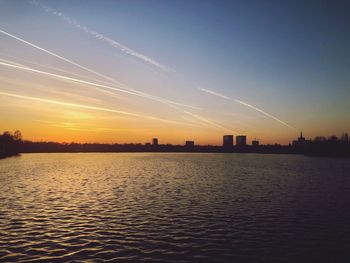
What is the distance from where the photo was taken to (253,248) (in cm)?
2425

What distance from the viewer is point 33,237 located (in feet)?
84.5

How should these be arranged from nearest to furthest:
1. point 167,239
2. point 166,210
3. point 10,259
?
point 10,259, point 167,239, point 166,210

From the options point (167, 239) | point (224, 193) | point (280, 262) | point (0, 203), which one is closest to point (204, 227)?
point (167, 239)

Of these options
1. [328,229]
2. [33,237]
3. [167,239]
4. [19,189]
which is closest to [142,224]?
[167,239]

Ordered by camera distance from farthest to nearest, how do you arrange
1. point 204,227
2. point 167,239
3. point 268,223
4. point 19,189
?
point 19,189 < point 268,223 < point 204,227 < point 167,239

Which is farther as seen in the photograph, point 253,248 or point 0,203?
point 0,203

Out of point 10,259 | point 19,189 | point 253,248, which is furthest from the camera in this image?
point 19,189

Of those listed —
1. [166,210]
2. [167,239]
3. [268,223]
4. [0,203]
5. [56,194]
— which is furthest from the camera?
[56,194]

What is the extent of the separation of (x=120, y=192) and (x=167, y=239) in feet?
94.7

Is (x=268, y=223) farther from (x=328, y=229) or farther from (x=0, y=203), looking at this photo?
(x=0, y=203)

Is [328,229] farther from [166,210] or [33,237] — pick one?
[33,237]

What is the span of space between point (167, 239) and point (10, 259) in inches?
454

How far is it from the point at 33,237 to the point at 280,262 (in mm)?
19349

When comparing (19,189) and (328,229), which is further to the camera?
(19,189)
